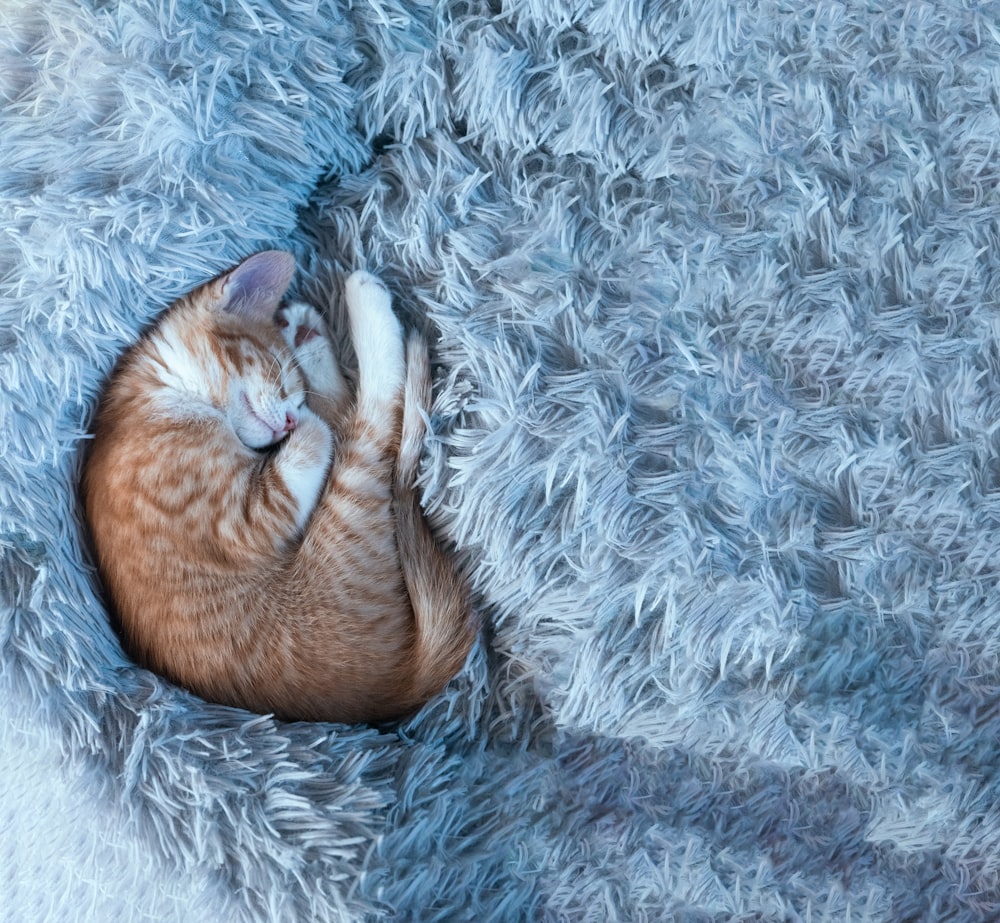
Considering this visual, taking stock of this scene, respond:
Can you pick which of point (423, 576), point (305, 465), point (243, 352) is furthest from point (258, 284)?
point (423, 576)

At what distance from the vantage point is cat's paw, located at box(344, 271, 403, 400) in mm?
828

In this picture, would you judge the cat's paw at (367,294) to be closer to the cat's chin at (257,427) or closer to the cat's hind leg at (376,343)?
the cat's hind leg at (376,343)

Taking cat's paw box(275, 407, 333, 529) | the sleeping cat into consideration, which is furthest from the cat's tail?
cat's paw box(275, 407, 333, 529)

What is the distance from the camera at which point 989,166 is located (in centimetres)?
80

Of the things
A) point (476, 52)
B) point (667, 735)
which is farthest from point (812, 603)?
point (476, 52)

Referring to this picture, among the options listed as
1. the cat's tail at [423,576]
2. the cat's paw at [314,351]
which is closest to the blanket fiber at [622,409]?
the cat's tail at [423,576]

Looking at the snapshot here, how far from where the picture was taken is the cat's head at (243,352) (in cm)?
85

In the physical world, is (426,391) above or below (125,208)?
below

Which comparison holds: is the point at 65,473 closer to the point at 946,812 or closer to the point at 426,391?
the point at 426,391

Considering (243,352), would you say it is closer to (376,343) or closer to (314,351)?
(314,351)

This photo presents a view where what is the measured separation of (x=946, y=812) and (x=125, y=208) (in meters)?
1.05

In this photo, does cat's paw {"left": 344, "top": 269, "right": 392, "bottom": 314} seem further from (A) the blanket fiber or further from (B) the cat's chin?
(B) the cat's chin

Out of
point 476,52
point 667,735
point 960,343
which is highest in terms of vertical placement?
point 476,52

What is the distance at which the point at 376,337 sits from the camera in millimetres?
829
